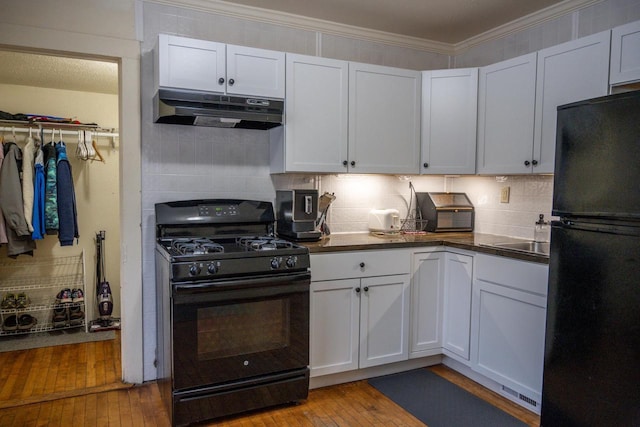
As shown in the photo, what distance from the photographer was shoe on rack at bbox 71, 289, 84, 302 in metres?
4.09

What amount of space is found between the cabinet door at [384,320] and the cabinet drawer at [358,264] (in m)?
0.05

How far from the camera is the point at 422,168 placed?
3.23 meters

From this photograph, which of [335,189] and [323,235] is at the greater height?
[335,189]

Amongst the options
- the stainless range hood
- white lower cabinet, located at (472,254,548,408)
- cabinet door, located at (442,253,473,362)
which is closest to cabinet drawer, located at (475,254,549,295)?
white lower cabinet, located at (472,254,548,408)

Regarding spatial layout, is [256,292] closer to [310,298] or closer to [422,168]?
[310,298]

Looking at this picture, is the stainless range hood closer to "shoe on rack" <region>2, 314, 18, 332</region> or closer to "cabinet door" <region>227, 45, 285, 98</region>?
"cabinet door" <region>227, 45, 285, 98</region>

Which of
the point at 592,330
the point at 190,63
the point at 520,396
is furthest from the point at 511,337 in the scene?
A: the point at 190,63

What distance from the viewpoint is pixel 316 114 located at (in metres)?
2.86

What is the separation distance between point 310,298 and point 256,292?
1.33ft

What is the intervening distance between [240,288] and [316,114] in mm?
1231

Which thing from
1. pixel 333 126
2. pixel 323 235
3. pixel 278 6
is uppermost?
pixel 278 6

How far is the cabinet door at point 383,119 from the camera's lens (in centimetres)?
298

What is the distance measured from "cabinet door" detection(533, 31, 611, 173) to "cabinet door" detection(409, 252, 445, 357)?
2.83 feet

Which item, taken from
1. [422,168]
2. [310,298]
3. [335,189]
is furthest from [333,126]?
[310,298]
